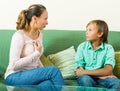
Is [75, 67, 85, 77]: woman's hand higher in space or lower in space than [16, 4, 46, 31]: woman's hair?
lower

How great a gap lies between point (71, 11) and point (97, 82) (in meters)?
0.89

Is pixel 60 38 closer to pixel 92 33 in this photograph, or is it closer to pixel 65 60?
pixel 65 60

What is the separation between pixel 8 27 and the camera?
302 cm

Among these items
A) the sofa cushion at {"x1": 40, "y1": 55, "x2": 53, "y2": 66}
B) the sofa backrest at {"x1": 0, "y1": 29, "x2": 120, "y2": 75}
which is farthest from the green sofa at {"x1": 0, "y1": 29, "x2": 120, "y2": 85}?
the sofa cushion at {"x1": 40, "y1": 55, "x2": 53, "y2": 66}

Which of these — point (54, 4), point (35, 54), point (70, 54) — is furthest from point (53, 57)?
point (54, 4)

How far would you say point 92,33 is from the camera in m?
2.51

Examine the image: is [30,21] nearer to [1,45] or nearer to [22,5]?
[1,45]

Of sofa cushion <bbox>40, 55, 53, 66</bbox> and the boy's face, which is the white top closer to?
sofa cushion <bbox>40, 55, 53, 66</bbox>

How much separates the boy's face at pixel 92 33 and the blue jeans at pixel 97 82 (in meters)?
0.33

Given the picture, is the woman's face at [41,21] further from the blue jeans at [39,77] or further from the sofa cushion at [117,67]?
the sofa cushion at [117,67]

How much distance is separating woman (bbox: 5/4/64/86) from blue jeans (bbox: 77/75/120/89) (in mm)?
211

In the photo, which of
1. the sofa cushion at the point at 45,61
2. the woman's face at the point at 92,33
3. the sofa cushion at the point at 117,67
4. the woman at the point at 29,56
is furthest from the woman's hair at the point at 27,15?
the sofa cushion at the point at 117,67

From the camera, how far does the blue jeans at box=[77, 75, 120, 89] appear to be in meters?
2.30

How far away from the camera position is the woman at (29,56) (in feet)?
7.22
